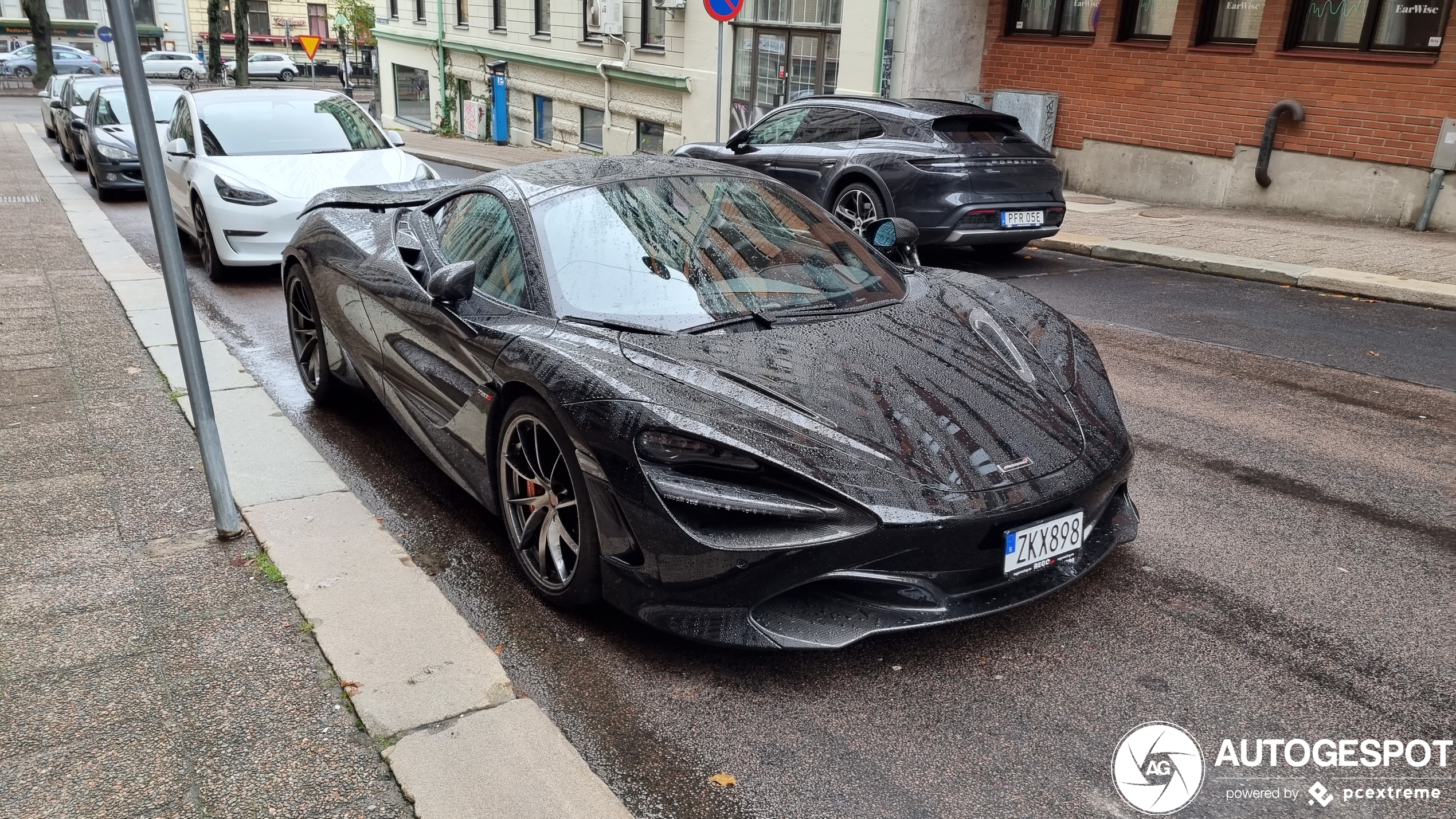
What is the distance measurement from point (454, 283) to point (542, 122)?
24.3 metres

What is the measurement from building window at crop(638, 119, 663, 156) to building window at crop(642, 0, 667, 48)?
1593 millimetres

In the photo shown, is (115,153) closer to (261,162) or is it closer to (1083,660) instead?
(261,162)

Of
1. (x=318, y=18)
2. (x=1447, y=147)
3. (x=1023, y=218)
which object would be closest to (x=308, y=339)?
(x=1023, y=218)

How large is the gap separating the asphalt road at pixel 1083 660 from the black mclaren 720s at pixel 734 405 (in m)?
0.23

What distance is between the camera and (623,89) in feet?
77.0

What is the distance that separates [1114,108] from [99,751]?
567 inches

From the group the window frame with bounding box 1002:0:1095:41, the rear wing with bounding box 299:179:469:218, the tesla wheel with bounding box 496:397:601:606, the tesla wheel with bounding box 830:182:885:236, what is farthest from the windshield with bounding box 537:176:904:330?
the window frame with bounding box 1002:0:1095:41

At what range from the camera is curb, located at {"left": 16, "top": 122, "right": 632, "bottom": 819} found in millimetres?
2684

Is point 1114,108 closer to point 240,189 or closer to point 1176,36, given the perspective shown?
point 1176,36

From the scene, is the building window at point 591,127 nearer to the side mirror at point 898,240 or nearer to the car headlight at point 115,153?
the car headlight at point 115,153

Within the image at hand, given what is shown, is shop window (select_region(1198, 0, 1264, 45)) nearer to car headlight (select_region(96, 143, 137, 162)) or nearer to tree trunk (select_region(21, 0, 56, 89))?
car headlight (select_region(96, 143, 137, 162))

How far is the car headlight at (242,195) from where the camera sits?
28.7 ft

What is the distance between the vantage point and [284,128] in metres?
9.70

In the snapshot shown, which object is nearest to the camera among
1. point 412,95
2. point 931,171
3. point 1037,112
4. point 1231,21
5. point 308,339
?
point 308,339
